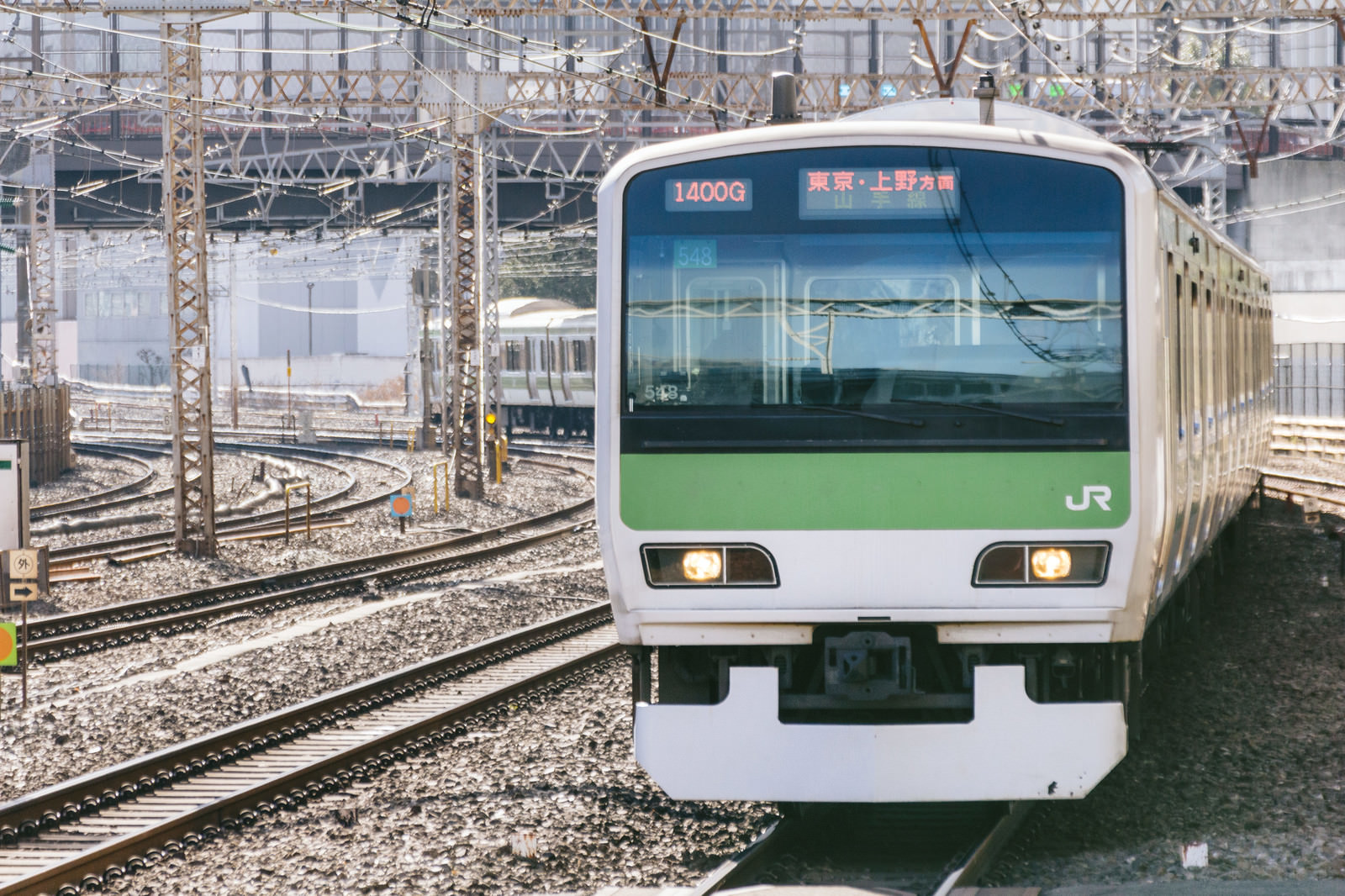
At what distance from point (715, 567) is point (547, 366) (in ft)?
120

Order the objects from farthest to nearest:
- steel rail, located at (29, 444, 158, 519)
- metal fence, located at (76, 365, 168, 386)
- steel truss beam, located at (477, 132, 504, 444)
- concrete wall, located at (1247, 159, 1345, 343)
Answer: metal fence, located at (76, 365, 168, 386)
concrete wall, located at (1247, 159, 1345, 343)
steel truss beam, located at (477, 132, 504, 444)
steel rail, located at (29, 444, 158, 519)

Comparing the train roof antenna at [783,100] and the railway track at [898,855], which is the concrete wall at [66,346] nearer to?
the train roof antenna at [783,100]

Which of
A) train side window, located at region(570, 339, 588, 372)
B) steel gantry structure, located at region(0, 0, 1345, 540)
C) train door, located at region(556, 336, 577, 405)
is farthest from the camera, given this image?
train door, located at region(556, 336, 577, 405)

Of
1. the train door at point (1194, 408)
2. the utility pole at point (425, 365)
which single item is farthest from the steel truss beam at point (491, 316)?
the train door at point (1194, 408)

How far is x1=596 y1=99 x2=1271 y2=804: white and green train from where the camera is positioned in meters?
6.21

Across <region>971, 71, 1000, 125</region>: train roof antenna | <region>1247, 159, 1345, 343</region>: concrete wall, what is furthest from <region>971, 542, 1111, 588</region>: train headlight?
<region>1247, 159, 1345, 343</region>: concrete wall

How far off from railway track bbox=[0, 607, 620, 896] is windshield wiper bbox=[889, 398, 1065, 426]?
140 inches

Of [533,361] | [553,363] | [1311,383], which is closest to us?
[1311,383]

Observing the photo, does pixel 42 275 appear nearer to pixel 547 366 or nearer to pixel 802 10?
pixel 547 366

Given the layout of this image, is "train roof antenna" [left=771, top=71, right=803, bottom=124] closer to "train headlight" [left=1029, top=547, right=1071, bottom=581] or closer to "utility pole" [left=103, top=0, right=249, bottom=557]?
"train headlight" [left=1029, top=547, right=1071, bottom=581]

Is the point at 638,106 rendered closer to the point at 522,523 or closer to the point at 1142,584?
the point at 522,523

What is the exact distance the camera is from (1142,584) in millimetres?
6281

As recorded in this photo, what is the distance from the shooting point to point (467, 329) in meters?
26.0

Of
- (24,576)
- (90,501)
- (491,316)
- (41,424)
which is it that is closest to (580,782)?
(24,576)
